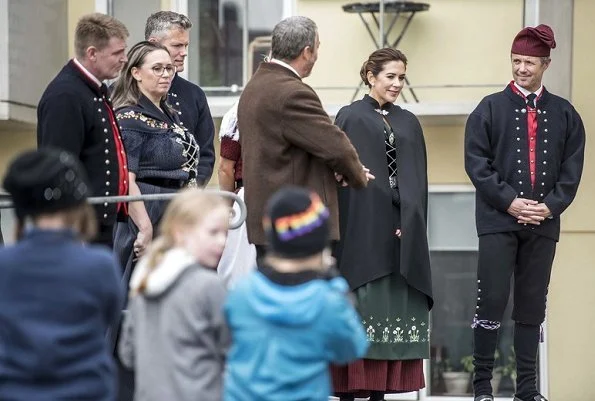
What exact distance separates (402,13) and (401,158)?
1.61m

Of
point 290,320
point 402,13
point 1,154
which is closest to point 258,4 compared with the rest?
point 402,13

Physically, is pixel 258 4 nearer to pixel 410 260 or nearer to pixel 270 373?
pixel 410 260

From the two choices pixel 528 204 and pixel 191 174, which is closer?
pixel 191 174

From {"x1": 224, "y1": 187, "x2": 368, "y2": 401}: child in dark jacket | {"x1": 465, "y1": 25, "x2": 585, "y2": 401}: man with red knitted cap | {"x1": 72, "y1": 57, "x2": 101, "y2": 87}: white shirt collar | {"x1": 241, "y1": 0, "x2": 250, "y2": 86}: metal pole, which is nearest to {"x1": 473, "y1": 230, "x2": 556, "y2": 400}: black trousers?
{"x1": 465, "y1": 25, "x2": 585, "y2": 401}: man with red knitted cap

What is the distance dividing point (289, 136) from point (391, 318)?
4.43 feet

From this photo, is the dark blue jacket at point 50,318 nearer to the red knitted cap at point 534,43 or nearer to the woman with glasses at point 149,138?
the woman with glasses at point 149,138

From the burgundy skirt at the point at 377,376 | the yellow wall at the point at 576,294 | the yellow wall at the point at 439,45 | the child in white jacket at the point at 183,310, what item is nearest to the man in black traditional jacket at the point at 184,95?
the burgundy skirt at the point at 377,376

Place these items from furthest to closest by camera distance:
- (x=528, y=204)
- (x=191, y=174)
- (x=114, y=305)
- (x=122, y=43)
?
(x=528, y=204) → (x=191, y=174) → (x=122, y=43) → (x=114, y=305)

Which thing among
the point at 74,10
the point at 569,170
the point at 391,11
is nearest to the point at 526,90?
the point at 569,170

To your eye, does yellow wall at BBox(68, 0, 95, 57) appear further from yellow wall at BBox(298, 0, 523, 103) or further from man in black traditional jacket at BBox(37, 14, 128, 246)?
man in black traditional jacket at BBox(37, 14, 128, 246)

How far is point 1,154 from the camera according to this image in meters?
9.18

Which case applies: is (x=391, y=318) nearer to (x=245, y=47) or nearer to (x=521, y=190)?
(x=521, y=190)

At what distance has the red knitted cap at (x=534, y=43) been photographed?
309 inches

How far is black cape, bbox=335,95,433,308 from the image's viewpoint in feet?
24.6
